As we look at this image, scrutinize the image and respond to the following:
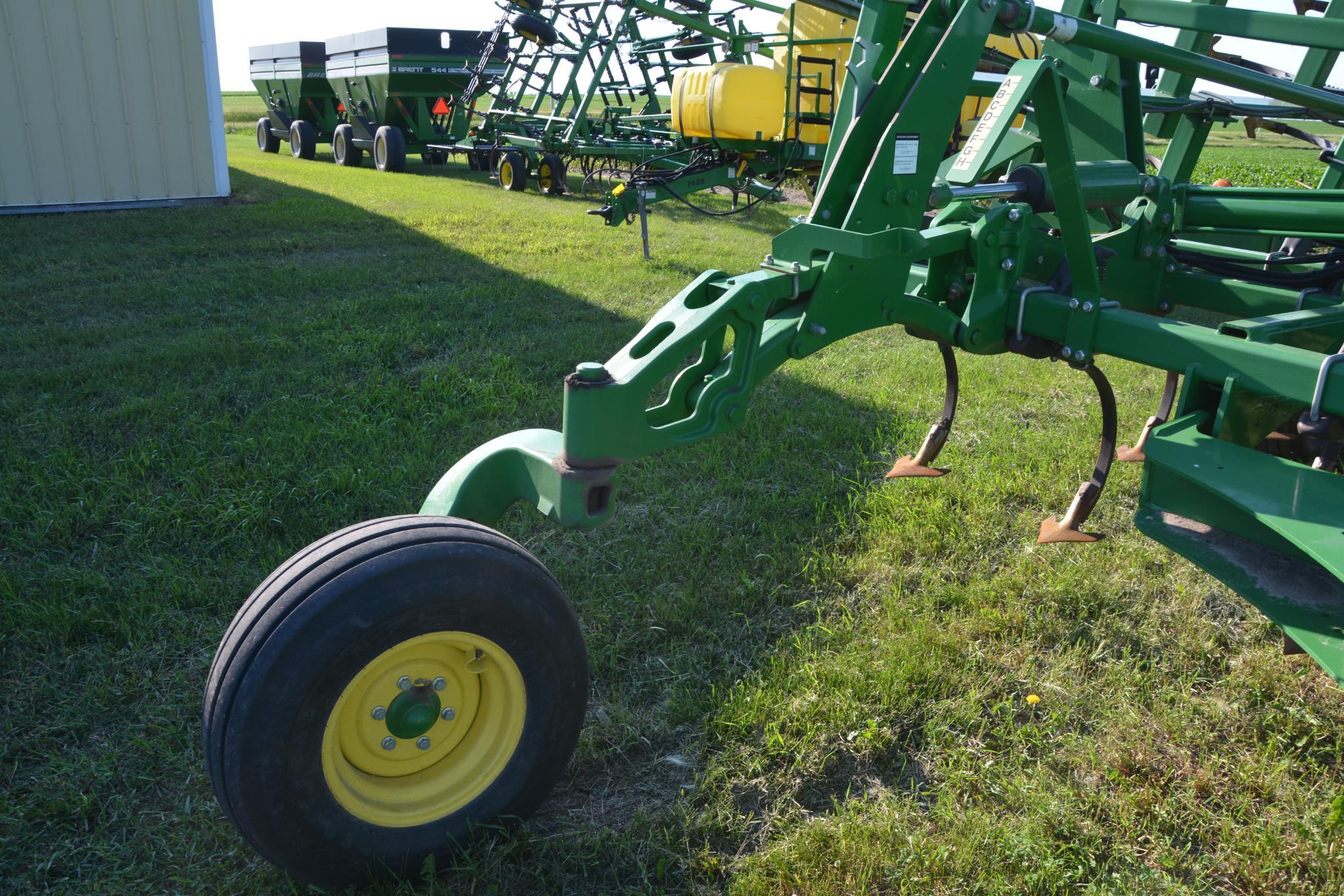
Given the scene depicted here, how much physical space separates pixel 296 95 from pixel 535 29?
8805mm

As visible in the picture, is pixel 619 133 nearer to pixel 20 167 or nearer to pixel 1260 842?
pixel 20 167

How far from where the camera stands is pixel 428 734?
204 cm

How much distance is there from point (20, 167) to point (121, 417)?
24.2 feet

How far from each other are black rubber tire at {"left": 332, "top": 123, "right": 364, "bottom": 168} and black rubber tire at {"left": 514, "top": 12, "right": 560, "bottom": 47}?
224 inches

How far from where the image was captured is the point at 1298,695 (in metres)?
2.72

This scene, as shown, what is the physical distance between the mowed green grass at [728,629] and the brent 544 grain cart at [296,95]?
1484cm

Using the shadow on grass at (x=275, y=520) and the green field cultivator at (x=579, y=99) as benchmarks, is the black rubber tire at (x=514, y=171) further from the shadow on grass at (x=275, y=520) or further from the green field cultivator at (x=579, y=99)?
the shadow on grass at (x=275, y=520)

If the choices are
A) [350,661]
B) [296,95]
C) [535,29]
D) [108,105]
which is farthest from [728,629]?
[296,95]

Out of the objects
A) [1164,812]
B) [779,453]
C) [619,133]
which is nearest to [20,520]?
[779,453]

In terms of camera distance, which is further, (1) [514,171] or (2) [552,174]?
(1) [514,171]

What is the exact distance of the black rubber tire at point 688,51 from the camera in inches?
482

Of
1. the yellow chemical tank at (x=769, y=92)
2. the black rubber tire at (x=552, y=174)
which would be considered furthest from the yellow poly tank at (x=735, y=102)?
the black rubber tire at (x=552, y=174)

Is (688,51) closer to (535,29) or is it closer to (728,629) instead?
(535,29)

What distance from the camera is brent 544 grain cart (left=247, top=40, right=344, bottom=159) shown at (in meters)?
18.8
